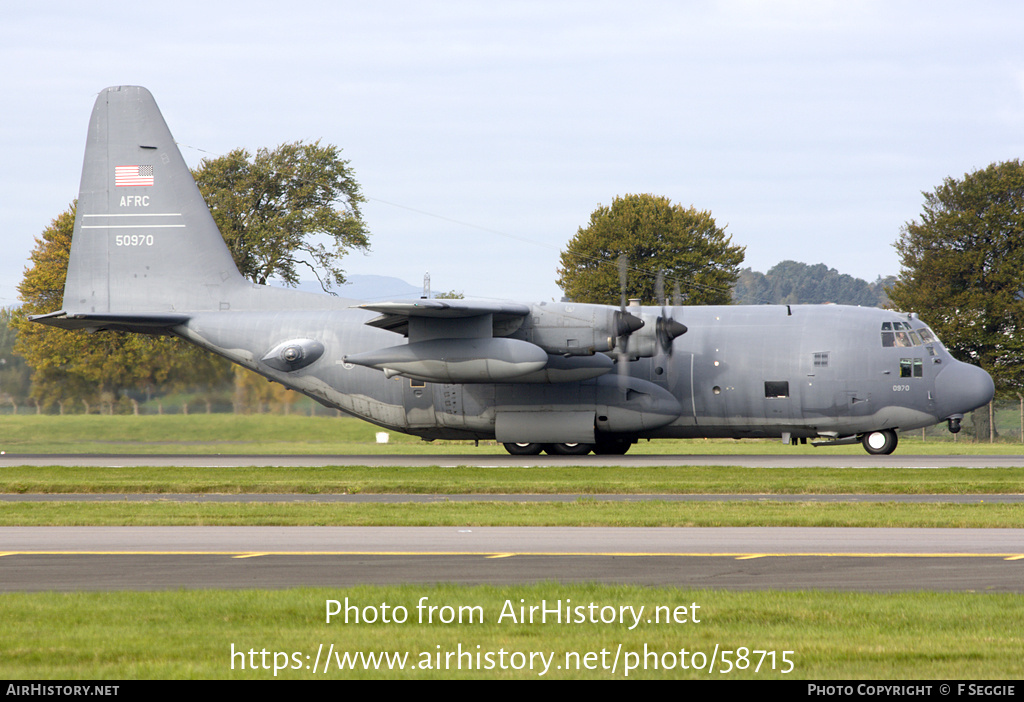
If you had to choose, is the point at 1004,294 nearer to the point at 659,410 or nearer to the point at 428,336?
the point at 659,410

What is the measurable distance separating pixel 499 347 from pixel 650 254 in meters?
35.5

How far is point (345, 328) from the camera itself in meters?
34.7

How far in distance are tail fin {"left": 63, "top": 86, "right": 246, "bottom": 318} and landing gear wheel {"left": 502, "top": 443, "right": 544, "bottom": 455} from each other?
10.8 metres

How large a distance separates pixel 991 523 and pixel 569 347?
15.8m

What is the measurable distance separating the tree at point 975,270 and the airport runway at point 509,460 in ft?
69.2

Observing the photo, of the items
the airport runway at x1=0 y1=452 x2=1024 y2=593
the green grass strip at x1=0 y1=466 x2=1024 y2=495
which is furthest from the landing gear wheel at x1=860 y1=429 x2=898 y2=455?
the airport runway at x1=0 y1=452 x2=1024 y2=593

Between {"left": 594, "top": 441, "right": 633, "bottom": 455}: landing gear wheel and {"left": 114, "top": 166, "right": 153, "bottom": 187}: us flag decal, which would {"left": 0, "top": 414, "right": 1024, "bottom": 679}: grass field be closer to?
{"left": 594, "top": 441, "right": 633, "bottom": 455}: landing gear wheel

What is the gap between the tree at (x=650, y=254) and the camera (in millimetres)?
62594

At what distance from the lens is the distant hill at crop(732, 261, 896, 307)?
17725cm

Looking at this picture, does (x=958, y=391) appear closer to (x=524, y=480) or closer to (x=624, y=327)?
(x=624, y=327)

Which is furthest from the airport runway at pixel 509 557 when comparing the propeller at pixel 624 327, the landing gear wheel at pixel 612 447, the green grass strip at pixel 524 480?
the landing gear wheel at pixel 612 447

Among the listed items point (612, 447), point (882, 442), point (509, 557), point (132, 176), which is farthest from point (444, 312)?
point (509, 557)
